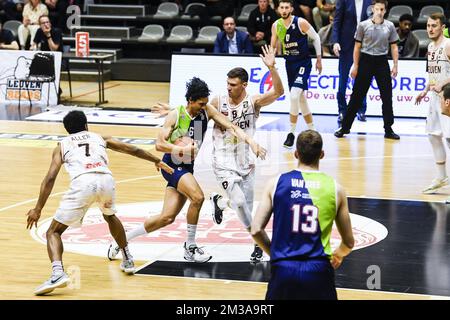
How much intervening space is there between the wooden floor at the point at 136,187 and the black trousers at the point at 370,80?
384mm

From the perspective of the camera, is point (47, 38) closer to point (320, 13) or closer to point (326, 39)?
point (326, 39)

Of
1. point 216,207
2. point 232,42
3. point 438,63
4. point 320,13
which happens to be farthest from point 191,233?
point 320,13

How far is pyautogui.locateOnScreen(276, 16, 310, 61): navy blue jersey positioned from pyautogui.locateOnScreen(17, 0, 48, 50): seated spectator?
7879mm

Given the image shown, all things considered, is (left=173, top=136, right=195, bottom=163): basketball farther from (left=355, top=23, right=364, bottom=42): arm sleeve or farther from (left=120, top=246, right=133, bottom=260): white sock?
(left=355, top=23, right=364, bottom=42): arm sleeve

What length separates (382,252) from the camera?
29.9 feet

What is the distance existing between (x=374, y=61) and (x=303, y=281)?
10022mm

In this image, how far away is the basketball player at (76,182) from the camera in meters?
7.81

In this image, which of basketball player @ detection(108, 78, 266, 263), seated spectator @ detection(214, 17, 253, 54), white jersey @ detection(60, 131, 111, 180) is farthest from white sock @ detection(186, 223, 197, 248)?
seated spectator @ detection(214, 17, 253, 54)

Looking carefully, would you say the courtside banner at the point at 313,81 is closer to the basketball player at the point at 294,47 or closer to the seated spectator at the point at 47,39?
the seated spectator at the point at 47,39

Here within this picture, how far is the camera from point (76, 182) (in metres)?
7.92

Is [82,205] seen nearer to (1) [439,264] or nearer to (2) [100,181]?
(2) [100,181]

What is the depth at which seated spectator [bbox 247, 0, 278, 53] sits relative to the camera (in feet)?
64.2
